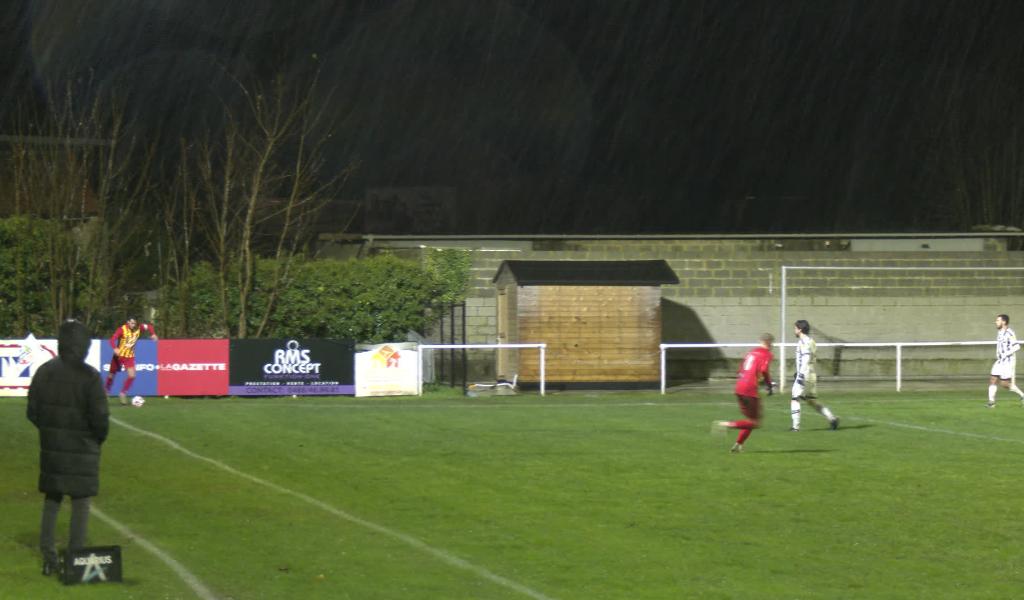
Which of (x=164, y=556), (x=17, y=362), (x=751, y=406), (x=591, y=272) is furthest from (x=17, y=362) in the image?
(x=164, y=556)

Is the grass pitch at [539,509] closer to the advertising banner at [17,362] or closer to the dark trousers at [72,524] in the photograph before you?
the dark trousers at [72,524]

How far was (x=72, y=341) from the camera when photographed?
30.5 feet

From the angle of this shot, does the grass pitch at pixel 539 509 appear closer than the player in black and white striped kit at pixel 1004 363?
Yes

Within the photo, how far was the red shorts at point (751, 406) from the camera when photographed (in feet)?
57.1

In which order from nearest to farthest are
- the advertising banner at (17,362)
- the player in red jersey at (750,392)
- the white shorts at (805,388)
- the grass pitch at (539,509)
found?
the grass pitch at (539,509) < the player in red jersey at (750,392) < the white shorts at (805,388) < the advertising banner at (17,362)

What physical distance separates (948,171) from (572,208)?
1554 cm

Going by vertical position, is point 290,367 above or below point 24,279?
below

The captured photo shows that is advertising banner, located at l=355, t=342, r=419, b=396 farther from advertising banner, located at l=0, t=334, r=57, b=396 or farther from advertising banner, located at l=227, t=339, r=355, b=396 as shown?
advertising banner, located at l=0, t=334, r=57, b=396

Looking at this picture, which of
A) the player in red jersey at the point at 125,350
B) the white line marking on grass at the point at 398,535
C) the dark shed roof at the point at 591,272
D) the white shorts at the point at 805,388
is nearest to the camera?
the white line marking on grass at the point at 398,535

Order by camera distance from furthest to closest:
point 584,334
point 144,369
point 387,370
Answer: point 584,334 → point 387,370 → point 144,369

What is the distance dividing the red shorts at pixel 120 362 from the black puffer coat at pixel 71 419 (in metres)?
17.0

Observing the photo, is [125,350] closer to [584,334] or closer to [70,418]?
[584,334]

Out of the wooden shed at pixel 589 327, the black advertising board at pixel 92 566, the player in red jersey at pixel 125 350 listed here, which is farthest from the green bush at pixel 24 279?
the black advertising board at pixel 92 566

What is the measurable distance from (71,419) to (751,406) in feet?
33.0
